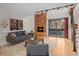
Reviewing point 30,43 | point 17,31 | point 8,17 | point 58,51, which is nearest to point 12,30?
point 17,31

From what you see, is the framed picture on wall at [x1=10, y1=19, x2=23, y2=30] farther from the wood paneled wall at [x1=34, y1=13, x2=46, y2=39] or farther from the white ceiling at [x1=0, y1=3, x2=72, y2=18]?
the wood paneled wall at [x1=34, y1=13, x2=46, y2=39]

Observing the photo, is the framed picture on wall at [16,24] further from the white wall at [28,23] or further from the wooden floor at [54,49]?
the wooden floor at [54,49]

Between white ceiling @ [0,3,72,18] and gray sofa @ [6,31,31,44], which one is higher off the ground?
white ceiling @ [0,3,72,18]

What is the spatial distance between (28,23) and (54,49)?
0.65m

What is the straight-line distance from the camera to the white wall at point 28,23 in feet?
7.27

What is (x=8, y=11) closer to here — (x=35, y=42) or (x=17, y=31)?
(x=17, y=31)

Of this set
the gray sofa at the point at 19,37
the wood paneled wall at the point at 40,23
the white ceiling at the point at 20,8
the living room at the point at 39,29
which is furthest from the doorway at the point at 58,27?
the gray sofa at the point at 19,37

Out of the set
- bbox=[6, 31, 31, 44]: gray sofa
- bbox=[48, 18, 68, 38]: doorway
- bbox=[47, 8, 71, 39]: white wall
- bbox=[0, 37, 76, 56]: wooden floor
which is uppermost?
bbox=[47, 8, 71, 39]: white wall

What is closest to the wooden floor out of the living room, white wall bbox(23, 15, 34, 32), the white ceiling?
the living room

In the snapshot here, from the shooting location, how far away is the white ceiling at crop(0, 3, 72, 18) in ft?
6.95

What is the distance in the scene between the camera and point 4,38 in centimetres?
213

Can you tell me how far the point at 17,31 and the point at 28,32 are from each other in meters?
0.20

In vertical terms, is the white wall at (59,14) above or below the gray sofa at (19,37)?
above

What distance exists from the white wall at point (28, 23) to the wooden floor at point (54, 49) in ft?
0.95
